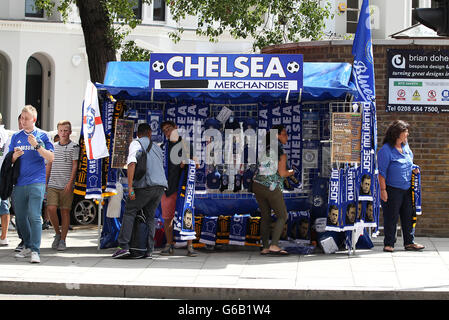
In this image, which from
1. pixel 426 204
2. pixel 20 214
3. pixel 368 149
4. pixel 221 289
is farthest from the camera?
pixel 426 204

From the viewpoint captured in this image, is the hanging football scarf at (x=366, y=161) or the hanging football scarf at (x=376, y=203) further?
the hanging football scarf at (x=376, y=203)

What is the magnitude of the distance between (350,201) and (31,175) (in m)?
4.25

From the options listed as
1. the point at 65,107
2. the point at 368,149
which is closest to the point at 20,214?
the point at 368,149

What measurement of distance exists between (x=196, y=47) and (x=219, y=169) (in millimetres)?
20380

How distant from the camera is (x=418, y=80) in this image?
43.5 feet

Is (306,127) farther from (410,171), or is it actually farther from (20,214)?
(20,214)

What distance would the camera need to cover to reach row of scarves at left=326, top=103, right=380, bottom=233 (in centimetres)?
1138

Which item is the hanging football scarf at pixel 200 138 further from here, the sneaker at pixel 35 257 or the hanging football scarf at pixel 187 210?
the sneaker at pixel 35 257

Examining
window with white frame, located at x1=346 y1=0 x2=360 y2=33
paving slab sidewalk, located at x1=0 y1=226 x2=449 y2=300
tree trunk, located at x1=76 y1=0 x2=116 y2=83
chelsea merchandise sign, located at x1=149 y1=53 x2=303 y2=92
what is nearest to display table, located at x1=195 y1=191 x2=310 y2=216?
paving slab sidewalk, located at x1=0 y1=226 x2=449 y2=300

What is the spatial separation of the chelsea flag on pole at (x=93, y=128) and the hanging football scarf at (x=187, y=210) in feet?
3.74

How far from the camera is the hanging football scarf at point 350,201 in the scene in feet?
37.5

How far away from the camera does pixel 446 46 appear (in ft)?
43.6

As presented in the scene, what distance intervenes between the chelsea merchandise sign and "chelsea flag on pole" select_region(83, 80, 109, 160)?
80 cm

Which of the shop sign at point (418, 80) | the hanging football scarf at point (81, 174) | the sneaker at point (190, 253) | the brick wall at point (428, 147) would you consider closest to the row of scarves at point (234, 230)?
the sneaker at point (190, 253)
